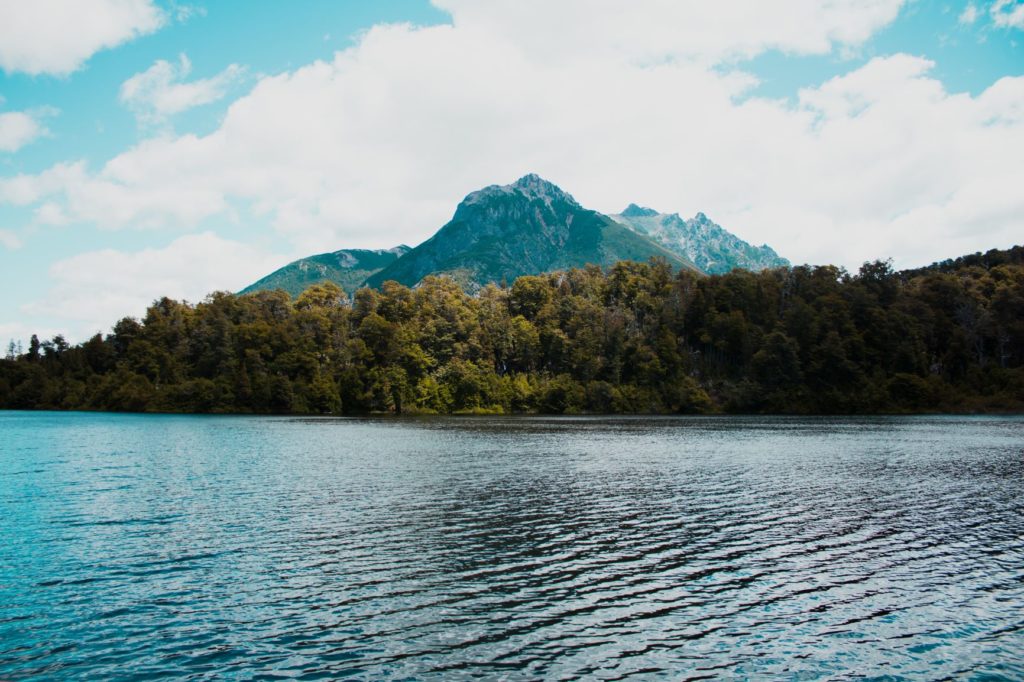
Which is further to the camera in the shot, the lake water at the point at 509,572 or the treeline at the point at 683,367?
the treeline at the point at 683,367

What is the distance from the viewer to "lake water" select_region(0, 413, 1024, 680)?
17984 mm

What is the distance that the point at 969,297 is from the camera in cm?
18350

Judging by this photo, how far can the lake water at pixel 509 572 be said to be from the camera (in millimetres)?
17984

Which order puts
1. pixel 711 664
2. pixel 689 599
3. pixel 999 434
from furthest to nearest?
pixel 999 434 < pixel 689 599 < pixel 711 664

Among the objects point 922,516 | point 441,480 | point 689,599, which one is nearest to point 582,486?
point 441,480

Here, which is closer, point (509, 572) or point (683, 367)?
point (509, 572)

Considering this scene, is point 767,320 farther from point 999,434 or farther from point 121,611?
point 121,611

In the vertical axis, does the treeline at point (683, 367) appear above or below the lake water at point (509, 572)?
above

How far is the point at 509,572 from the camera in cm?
2620

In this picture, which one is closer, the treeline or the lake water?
the lake water

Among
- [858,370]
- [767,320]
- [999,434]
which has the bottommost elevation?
[999,434]

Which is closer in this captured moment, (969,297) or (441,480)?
(441,480)

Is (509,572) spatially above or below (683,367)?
below

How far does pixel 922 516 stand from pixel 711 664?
28.7 metres
